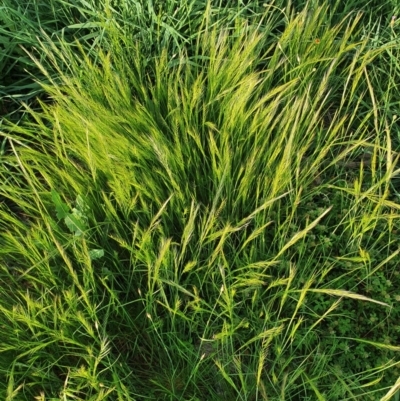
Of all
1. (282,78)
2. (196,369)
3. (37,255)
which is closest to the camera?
(196,369)

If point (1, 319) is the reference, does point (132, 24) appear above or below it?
above

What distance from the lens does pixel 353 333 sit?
1455mm

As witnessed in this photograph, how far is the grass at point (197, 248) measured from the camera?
4.17 feet

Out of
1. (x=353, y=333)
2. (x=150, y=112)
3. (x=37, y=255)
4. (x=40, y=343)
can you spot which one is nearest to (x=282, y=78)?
(x=150, y=112)

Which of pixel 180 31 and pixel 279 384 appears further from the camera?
pixel 180 31

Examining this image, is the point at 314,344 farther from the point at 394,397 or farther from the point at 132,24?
the point at 132,24

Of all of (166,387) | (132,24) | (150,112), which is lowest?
(166,387)

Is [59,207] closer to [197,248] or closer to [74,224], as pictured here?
[74,224]

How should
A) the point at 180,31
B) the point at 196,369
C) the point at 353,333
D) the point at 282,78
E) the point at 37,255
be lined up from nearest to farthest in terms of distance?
the point at 196,369 < the point at 37,255 < the point at 353,333 < the point at 282,78 < the point at 180,31

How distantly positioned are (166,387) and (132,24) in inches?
43.6

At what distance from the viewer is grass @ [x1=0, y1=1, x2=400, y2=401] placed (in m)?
1.27

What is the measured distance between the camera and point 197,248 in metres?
1.37

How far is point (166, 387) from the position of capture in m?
1.31

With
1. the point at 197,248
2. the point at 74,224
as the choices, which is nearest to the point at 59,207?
the point at 74,224
